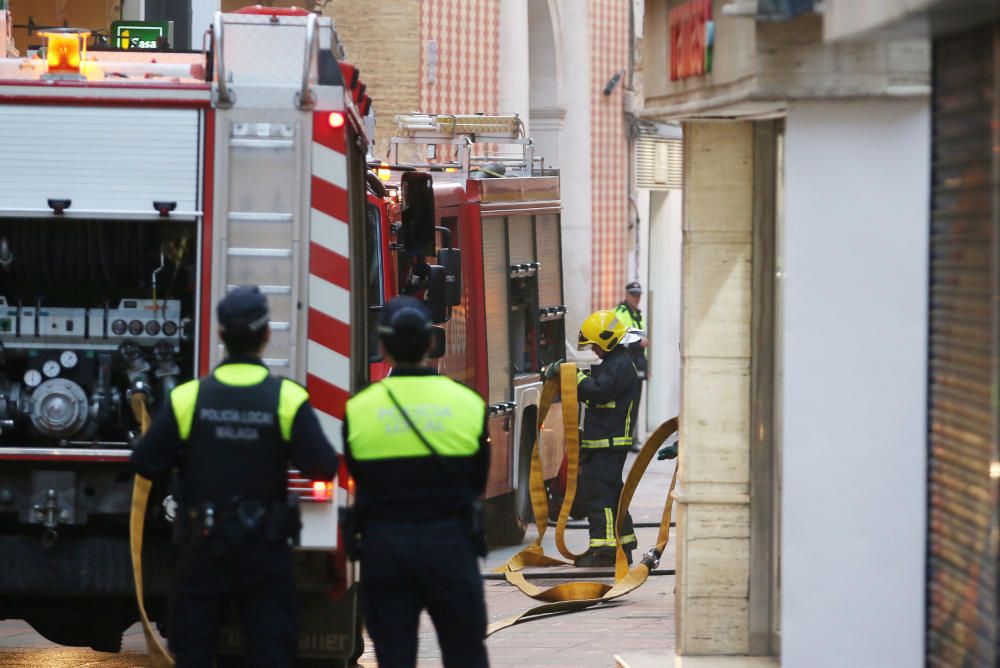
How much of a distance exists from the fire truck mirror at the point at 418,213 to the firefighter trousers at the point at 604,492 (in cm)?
342

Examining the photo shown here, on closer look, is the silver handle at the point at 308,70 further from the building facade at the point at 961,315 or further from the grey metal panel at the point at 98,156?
the building facade at the point at 961,315

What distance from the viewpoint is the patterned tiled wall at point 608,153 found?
89.6 feet

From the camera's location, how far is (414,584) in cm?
664

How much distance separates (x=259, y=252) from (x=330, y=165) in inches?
16.6

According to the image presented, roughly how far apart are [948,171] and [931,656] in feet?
4.70

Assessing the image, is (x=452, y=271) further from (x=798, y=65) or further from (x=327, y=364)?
(x=798, y=65)

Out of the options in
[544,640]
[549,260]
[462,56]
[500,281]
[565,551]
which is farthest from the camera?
[462,56]

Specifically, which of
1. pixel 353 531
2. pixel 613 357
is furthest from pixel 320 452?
pixel 613 357

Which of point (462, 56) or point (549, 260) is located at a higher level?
point (462, 56)

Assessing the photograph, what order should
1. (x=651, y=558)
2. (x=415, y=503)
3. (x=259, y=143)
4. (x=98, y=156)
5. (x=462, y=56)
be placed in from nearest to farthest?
(x=415, y=503) → (x=259, y=143) → (x=98, y=156) → (x=651, y=558) → (x=462, y=56)

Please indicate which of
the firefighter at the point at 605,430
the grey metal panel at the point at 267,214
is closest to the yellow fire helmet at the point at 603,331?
the firefighter at the point at 605,430

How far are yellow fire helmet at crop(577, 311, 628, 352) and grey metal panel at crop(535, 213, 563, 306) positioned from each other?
2.48 m

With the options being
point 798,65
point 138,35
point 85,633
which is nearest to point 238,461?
point 798,65

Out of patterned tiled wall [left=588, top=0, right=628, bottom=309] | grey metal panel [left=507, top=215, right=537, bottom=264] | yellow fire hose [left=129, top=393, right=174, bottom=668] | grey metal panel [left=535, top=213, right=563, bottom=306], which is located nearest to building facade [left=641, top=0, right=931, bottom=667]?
yellow fire hose [left=129, top=393, right=174, bottom=668]
